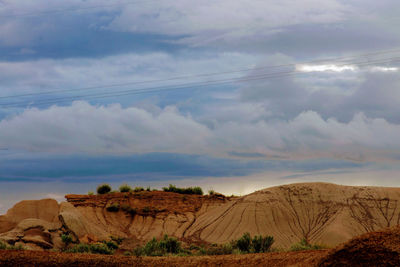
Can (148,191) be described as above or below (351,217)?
above

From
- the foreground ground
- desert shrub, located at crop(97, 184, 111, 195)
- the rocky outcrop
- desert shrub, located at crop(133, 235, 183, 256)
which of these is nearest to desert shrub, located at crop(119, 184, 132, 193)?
desert shrub, located at crop(97, 184, 111, 195)

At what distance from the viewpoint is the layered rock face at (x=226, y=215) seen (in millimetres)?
38612

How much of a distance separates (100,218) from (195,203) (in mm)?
9965

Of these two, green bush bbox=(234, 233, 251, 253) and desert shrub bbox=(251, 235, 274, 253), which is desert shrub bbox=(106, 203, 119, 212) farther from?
desert shrub bbox=(251, 235, 274, 253)

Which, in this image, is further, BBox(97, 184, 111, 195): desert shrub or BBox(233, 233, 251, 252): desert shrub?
BBox(97, 184, 111, 195): desert shrub

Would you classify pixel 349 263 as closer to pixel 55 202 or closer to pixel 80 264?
pixel 80 264

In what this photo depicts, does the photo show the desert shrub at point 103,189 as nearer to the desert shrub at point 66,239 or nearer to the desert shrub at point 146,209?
the desert shrub at point 146,209

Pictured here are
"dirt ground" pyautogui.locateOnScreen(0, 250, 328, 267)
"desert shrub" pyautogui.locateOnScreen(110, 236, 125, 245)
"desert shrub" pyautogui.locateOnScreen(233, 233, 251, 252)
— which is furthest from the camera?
"desert shrub" pyautogui.locateOnScreen(110, 236, 125, 245)

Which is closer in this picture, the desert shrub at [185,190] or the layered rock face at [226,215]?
the layered rock face at [226,215]

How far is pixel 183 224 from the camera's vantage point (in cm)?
4550

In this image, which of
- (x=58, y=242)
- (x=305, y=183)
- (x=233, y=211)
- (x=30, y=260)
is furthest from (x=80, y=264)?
(x=305, y=183)

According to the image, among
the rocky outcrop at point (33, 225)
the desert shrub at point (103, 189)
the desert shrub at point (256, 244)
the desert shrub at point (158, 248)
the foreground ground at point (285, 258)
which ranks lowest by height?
the desert shrub at point (256, 244)

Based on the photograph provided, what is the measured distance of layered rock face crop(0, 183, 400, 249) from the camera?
127ft

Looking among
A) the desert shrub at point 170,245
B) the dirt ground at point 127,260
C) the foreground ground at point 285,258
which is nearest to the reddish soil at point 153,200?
the desert shrub at point 170,245
